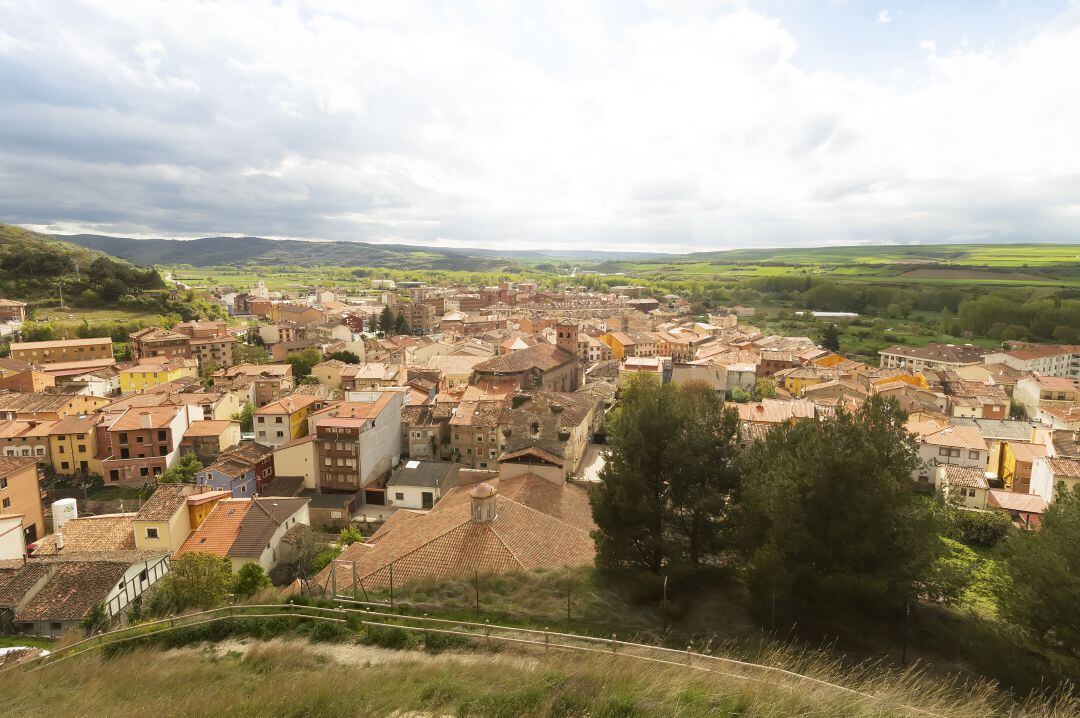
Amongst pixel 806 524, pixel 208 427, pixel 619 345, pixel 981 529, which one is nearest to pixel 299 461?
pixel 208 427

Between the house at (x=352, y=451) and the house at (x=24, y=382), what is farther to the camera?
the house at (x=24, y=382)

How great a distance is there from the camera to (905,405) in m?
37.1

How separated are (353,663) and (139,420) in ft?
108

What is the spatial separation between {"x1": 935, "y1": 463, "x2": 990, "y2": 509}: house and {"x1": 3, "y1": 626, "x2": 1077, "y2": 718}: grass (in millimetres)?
22523

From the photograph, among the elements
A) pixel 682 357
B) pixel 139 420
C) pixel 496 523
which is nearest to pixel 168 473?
pixel 139 420

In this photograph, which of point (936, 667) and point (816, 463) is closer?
point (936, 667)

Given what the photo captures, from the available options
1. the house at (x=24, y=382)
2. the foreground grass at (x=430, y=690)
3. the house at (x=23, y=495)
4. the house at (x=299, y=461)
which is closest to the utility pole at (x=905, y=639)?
the foreground grass at (x=430, y=690)

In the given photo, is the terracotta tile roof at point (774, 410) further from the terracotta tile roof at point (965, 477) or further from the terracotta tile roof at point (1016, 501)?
the terracotta tile roof at point (1016, 501)

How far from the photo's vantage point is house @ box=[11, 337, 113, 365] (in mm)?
52594

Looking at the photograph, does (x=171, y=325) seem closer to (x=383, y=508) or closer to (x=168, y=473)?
(x=168, y=473)

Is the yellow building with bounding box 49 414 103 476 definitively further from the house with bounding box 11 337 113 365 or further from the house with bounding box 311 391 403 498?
the house with bounding box 11 337 113 365

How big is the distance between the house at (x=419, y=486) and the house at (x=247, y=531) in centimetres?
638

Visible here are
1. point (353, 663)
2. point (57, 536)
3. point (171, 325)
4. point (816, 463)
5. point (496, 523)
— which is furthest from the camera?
point (171, 325)

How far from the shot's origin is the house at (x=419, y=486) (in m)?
29.7
